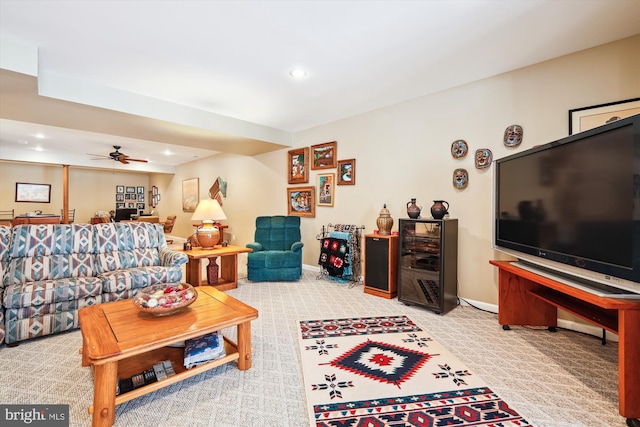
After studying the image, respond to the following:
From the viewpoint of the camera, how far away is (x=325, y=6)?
6.49 ft

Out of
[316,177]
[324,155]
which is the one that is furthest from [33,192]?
[324,155]

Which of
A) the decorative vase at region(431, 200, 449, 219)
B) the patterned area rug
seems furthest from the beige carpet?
the decorative vase at region(431, 200, 449, 219)

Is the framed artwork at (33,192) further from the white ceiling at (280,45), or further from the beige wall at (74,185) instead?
the white ceiling at (280,45)

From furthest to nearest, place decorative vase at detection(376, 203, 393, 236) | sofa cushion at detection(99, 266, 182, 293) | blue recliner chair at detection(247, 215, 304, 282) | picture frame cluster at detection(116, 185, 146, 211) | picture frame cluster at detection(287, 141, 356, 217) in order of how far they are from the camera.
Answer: picture frame cluster at detection(116, 185, 146, 211) → picture frame cluster at detection(287, 141, 356, 217) → blue recliner chair at detection(247, 215, 304, 282) → decorative vase at detection(376, 203, 393, 236) → sofa cushion at detection(99, 266, 182, 293)

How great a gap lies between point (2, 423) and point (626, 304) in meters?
3.23

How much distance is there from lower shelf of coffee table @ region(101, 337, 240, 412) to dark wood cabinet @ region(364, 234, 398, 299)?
2001mm

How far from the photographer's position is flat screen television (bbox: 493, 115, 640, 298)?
1491 mm

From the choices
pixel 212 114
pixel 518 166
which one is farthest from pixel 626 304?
pixel 212 114

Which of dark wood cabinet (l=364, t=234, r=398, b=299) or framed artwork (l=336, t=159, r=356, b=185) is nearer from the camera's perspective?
dark wood cabinet (l=364, t=234, r=398, b=299)

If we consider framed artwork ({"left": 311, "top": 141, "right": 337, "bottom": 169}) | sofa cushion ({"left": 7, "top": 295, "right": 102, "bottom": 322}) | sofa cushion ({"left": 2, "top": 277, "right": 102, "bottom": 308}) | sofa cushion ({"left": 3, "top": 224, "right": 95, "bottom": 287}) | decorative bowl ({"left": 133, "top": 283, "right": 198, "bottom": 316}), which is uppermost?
framed artwork ({"left": 311, "top": 141, "right": 337, "bottom": 169})

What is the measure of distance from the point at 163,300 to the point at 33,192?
1007 centimetres

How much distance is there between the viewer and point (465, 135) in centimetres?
317

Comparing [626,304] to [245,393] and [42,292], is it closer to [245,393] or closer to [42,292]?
[245,393]

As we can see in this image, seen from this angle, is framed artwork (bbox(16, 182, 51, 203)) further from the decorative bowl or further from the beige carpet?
the decorative bowl
